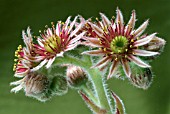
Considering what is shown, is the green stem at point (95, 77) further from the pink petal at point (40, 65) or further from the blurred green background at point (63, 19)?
the blurred green background at point (63, 19)

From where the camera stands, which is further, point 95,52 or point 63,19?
point 63,19

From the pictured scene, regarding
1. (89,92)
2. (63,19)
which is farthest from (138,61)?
(63,19)

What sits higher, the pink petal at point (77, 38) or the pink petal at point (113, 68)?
the pink petal at point (77, 38)

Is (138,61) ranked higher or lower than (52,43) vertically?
lower

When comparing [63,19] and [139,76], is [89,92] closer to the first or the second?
[139,76]

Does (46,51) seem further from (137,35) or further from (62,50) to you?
(137,35)

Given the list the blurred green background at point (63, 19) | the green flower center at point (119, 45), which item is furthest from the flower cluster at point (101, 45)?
the blurred green background at point (63, 19)
